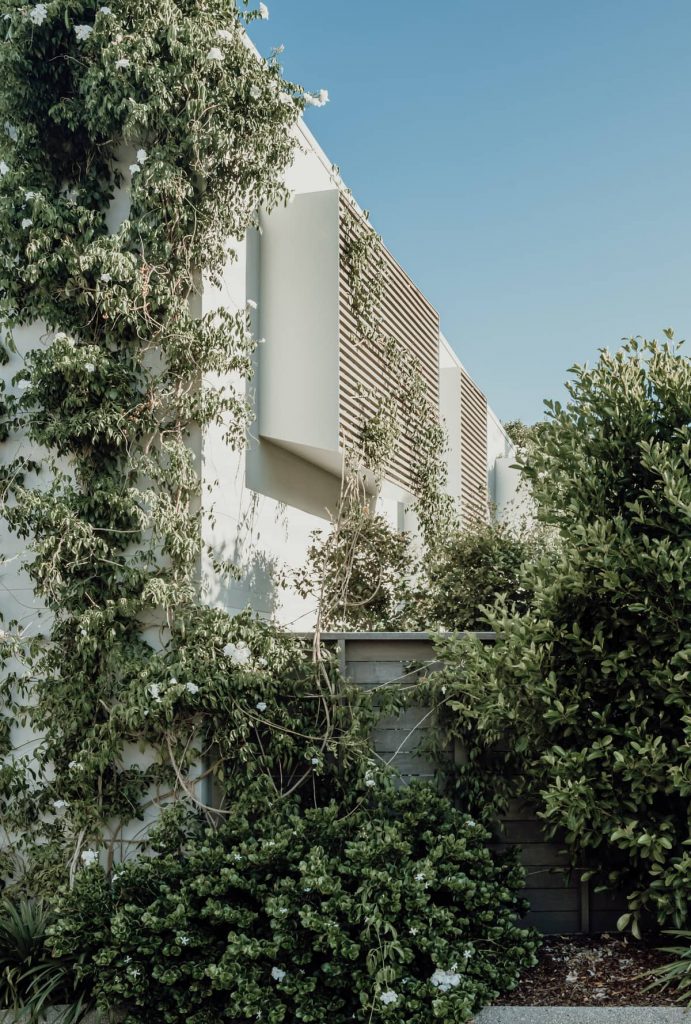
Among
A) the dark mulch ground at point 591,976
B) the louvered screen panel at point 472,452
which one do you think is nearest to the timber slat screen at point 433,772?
the dark mulch ground at point 591,976

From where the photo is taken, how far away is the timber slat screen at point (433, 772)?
520 centimetres

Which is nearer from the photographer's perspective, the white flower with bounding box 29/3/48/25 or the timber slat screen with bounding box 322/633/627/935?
the timber slat screen with bounding box 322/633/627/935

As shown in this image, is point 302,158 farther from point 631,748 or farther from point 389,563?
point 631,748

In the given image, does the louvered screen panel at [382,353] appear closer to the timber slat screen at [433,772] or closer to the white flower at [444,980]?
the timber slat screen at [433,772]

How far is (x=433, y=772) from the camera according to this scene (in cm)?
536

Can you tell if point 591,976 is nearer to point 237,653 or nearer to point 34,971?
point 237,653

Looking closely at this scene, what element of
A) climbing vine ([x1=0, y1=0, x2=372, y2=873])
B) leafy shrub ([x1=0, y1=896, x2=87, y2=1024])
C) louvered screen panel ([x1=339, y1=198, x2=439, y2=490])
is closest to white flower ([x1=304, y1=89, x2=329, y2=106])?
climbing vine ([x1=0, y1=0, x2=372, y2=873])

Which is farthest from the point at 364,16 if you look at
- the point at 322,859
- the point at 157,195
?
the point at 322,859

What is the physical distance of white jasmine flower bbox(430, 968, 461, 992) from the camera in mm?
3947

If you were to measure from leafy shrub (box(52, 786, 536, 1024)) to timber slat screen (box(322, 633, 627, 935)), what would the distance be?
19.7 inches

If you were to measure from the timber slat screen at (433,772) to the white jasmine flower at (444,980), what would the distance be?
3.72 feet

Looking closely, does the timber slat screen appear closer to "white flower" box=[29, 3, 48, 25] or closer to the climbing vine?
the climbing vine

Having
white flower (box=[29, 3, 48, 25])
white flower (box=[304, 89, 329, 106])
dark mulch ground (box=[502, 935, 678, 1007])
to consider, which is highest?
white flower (box=[29, 3, 48, 25])

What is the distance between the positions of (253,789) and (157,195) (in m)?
3.47
